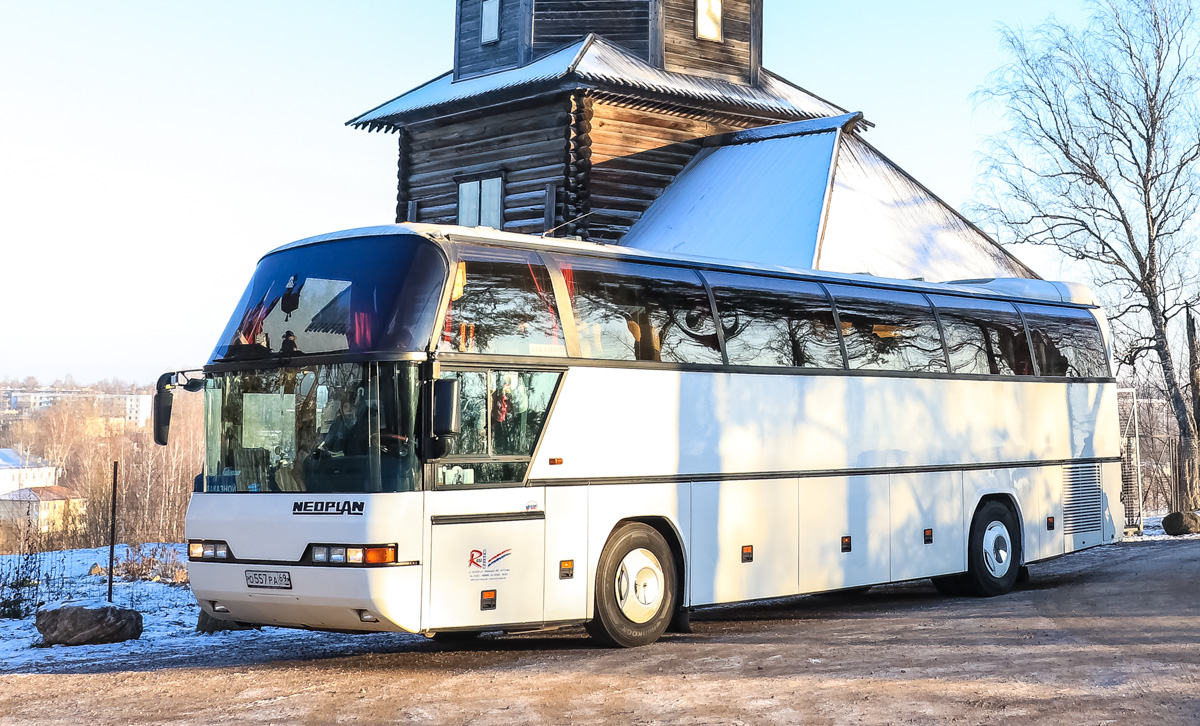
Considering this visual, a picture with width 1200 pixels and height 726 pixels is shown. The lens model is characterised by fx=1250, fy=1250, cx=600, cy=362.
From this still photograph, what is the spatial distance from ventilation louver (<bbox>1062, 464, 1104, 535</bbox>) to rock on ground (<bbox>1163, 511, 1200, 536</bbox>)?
1008 centimetres

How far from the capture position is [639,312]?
1103cm

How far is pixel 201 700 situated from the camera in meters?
8.27

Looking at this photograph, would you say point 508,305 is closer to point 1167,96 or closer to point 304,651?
point 304,651

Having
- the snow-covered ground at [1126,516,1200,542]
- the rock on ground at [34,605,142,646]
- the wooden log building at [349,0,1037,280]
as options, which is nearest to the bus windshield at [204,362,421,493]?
the rock on ground at [34,605,142,646]

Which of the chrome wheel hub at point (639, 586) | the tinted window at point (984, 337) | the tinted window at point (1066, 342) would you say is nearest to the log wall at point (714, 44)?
the tinted window at point (1066, 342)

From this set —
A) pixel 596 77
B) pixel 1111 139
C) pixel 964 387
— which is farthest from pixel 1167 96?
pixel 964 387

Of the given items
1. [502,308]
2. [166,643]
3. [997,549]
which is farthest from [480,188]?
[502,308]

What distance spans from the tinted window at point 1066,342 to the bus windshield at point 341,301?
9.16m

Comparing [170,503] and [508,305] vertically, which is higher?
[508,305]

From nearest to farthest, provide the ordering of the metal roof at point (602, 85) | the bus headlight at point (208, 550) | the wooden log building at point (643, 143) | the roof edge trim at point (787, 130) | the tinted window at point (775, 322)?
the bus headlight at point (208, 550) < the tinted window at point (775, 322) < the wooden log building at point (643, 143) < the metal roof at point (602, 85) < the roof edge trim at point (787, 130)

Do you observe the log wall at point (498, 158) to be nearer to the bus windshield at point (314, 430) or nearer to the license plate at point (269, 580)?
the bus windshield at point (314, 430)

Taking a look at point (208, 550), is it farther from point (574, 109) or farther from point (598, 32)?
point (598, 32)

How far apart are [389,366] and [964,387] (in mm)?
7775

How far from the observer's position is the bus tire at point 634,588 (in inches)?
414
